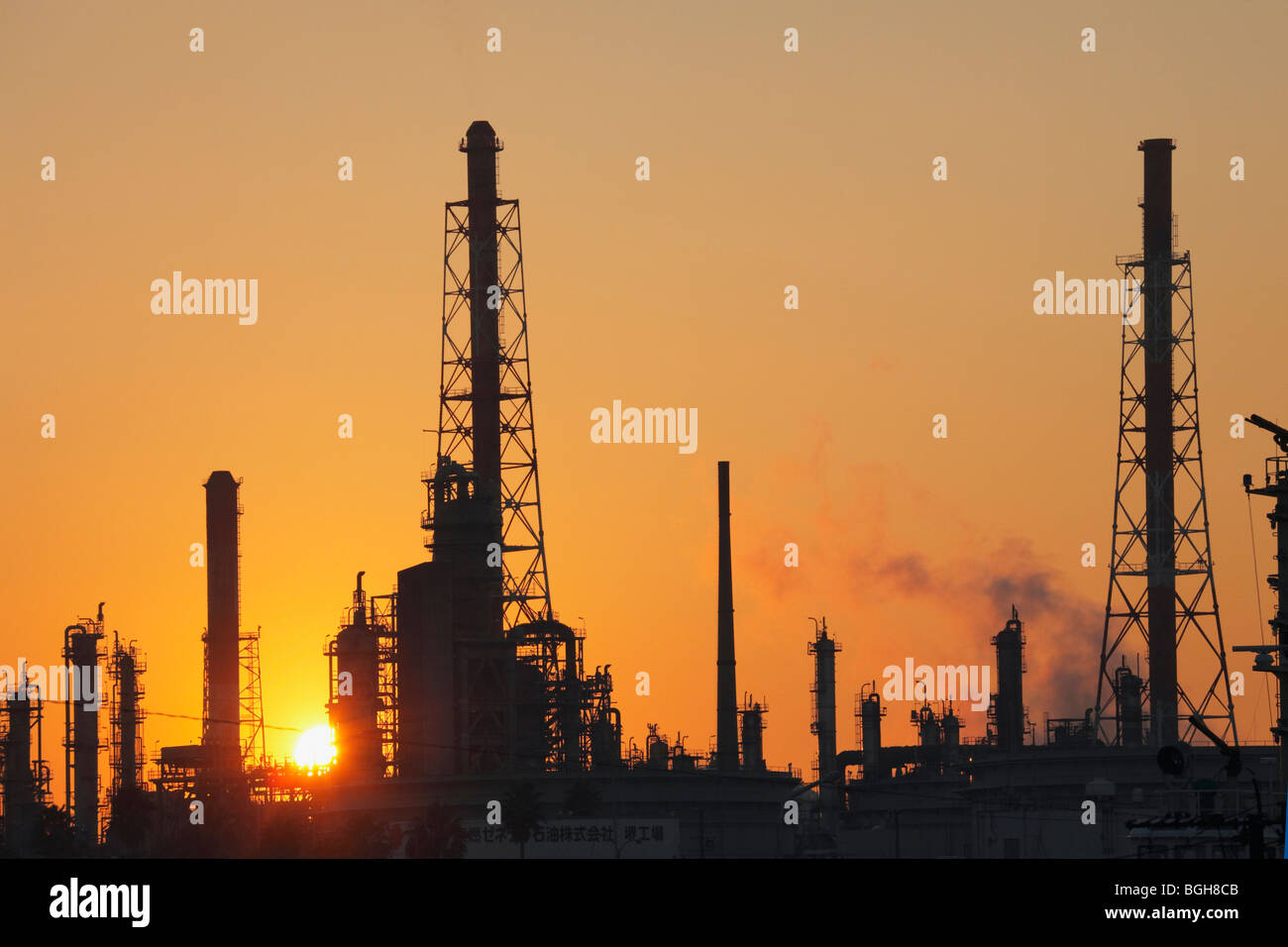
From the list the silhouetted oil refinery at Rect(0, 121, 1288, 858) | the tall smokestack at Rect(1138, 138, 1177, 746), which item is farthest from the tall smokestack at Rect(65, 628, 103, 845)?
the tall smokestack at Rect(1138, 138, 1177, 746)

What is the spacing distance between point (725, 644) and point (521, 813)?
2175cm

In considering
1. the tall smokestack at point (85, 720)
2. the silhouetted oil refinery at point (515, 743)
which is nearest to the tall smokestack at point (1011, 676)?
the silhouetted oil refinery at point (515, 743)

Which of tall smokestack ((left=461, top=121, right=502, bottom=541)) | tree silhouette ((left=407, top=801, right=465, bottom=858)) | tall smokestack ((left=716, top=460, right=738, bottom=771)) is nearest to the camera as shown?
tree silhouette ((left=407, top=801, right=465, bottom=858))

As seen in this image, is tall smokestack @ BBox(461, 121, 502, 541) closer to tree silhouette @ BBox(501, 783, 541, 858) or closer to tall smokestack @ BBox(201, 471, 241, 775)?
tall smokestack @ BBox(201, 471, 241, 775)

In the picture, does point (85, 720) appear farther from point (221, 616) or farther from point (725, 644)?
point (725, 644)

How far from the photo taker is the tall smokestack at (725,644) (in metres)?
106

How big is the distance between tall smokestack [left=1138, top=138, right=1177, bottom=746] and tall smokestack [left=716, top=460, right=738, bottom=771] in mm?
22062

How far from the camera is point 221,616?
336ft

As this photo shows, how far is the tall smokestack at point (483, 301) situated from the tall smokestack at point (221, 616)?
13291 mm

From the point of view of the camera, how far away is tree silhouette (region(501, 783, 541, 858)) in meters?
88.0

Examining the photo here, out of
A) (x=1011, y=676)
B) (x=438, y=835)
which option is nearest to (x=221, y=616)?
(x=438, y=835)
